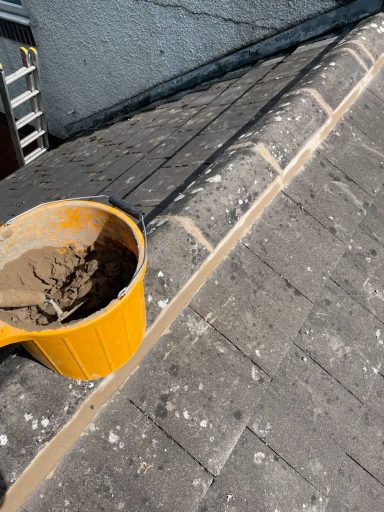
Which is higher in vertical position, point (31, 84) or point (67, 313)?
point (67, 313)

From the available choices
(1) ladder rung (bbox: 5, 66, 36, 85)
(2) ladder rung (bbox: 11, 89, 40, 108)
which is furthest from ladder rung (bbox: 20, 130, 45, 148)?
(1) ladder rung (bbox: 5, 66, 36, 85)

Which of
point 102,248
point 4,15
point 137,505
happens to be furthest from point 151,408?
point 4,15

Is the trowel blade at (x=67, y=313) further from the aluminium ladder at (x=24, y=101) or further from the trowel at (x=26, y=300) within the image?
the aluminium ladder at (x=24, y=101)

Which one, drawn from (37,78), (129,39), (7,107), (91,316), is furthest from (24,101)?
(91,316)

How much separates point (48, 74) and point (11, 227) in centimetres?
705

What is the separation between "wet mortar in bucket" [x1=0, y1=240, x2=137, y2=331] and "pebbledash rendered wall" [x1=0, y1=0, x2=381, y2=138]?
3341 millimetres

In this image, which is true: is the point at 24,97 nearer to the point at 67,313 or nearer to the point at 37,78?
the point at 37,78

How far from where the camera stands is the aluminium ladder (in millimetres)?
5941

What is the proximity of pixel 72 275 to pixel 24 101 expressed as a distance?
6138 mm

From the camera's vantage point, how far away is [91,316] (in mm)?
1193

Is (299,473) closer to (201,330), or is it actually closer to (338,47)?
(201,330)

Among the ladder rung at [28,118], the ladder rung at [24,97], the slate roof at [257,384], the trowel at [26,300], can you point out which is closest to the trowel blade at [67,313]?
the trowel at [26,300]

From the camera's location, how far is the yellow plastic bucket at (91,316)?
1.20m

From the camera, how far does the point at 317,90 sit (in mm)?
2633
